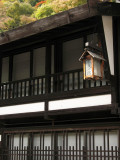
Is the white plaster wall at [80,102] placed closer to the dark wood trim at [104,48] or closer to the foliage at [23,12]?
the dark wood trim at [104,48]

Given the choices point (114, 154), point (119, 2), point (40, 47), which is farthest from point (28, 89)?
point (119, 2)

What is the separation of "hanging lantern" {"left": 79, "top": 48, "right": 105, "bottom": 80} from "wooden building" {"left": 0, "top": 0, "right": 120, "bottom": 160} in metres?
0.22

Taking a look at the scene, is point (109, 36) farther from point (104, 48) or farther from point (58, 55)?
point (58, 55)

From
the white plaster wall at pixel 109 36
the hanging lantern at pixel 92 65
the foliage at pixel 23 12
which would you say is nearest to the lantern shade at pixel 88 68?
the hanging lantern at pixel 92 65

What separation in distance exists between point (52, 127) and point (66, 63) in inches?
111

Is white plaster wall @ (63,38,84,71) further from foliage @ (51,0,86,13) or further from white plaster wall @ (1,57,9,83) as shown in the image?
foliage @ (51,0,86,13)

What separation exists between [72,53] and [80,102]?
290cm

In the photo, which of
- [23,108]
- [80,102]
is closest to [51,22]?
[80,102]

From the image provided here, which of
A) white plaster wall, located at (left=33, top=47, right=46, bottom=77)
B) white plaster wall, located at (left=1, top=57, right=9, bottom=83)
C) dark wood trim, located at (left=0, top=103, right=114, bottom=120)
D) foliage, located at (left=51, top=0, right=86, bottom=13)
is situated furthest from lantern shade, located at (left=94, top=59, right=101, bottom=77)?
foliage, located at (left=51, top=0, right=86, bottom=13)

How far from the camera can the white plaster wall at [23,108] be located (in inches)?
462

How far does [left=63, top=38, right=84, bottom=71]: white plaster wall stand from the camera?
1240 centimetres

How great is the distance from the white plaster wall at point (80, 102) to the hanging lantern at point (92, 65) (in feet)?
3.21

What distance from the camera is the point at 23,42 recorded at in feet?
42.5

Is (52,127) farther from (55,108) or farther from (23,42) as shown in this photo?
(23,42)
